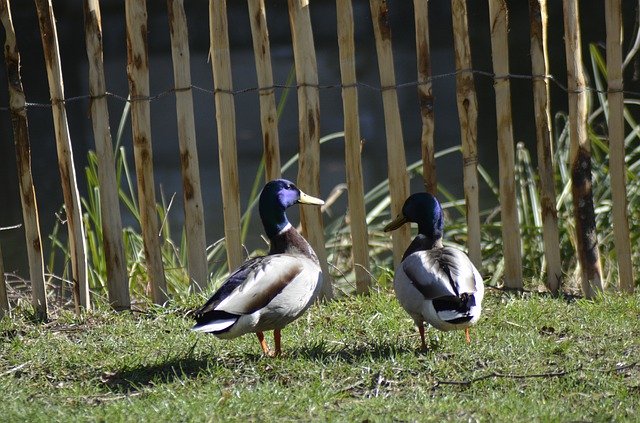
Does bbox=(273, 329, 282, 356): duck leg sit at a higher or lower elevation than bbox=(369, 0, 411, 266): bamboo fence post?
lower

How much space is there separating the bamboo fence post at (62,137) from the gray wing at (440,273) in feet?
6.50

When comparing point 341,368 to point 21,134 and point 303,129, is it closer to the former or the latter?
point 303,129

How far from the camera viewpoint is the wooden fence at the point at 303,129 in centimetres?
623

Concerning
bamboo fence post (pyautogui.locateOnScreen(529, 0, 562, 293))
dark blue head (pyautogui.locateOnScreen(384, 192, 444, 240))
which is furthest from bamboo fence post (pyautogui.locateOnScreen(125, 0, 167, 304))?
bamboo fence post (pyautogui.locateOnScreen(529, 0, 562, 293))

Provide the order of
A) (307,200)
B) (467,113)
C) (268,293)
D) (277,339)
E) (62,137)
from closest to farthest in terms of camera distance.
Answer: (268,293)
(277,339)
(307,200)
(62,137)
(467,113)

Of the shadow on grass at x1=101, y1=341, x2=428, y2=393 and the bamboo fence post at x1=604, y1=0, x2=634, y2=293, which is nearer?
the shadow on grass at x1=101, y1=341, x2=428, y2=393

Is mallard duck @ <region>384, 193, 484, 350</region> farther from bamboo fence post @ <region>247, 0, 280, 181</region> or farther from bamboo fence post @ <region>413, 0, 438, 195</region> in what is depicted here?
bamboo fence post @ <region>247, 0, 280, 181</region>

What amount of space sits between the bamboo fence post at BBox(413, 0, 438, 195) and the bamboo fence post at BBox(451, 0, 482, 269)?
17 cm

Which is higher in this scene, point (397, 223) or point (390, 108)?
point (390, 108)

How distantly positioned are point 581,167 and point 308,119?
165 centimetres

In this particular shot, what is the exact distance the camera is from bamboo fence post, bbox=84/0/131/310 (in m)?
6.21

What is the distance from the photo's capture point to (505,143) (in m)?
6.42

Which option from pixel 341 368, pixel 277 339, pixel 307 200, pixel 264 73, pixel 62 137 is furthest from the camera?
pixel 264 73

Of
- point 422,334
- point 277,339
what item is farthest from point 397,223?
point 277,339
